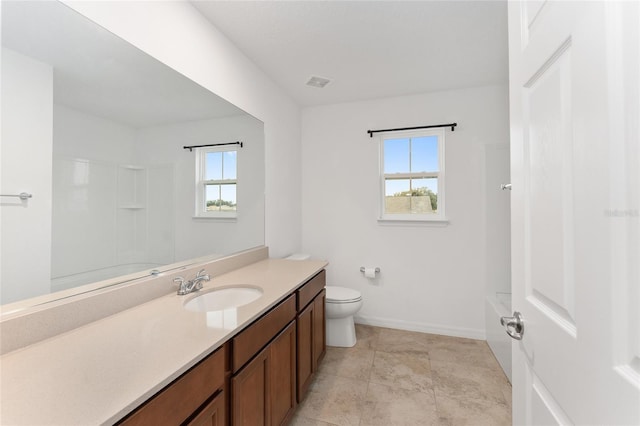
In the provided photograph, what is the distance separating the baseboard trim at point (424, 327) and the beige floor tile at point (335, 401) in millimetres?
1038

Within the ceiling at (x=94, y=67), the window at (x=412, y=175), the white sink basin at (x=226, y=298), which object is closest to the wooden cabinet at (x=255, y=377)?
the white sink basin at (x=226, y=298)

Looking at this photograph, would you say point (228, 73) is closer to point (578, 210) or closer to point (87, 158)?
point (87, 158)

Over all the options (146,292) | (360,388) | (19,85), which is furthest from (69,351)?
(360,388)

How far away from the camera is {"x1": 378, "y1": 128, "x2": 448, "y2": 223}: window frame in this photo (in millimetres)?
2824

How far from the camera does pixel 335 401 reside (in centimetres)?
182

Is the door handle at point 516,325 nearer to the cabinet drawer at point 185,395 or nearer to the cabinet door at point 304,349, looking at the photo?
the cabinet drawer at point 185,395

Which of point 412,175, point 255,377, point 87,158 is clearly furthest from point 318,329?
point 412,175

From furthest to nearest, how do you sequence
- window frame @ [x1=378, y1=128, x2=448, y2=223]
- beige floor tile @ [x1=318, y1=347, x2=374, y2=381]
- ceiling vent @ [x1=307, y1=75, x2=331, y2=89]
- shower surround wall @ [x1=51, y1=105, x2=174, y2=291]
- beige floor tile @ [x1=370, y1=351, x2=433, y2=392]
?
1. window frame @ [x1=378, y1=128, x2=448, y2=223]
2. ceiling vent @ [x1=307, y1=75, x2=331, y2=89]
3. beige floor tile @ [x1=318, y1=347, x2=374, y2=381]
4. beige floor tile @ [x1=370, y1=351, x2=433, y2=392]
5. shower surround wall @ [x1=51, y1=105, x2=174, y2=291]

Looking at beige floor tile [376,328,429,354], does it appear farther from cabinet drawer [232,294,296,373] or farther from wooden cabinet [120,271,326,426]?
cabinet drawer [232,294,296,373]

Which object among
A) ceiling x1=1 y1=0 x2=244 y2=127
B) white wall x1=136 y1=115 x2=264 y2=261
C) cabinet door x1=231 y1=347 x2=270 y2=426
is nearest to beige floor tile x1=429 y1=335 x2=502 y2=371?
cabinet door x1=231 y1=347 x2=270 y2=426

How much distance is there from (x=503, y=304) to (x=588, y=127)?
2477 millimetres

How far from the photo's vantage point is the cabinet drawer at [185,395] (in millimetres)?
698

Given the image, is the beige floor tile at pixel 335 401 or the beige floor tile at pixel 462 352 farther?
the beige floor tile at pixel 462 352

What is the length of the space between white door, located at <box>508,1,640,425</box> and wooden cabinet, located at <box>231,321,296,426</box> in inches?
39.0
